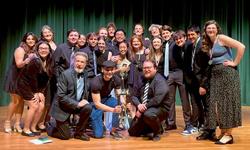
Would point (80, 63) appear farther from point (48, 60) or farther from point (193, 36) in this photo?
point (193, 36)

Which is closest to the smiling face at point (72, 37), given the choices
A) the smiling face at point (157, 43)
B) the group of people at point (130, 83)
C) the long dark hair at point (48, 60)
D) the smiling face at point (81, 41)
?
the group of people at point (130, 83)

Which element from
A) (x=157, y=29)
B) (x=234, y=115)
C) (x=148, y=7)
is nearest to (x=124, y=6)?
(x=148, y=7)

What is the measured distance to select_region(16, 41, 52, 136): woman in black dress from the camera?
4539 millimetres

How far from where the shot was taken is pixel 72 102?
4.35 metres

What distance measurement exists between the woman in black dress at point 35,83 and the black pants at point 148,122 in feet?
3.64

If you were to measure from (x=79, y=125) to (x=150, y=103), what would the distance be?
0.82 metres

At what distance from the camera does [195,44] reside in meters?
4.75

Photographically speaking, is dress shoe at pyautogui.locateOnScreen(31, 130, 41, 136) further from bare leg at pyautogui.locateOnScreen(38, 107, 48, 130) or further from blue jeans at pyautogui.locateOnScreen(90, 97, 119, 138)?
blue jeans at pyautogui.locateOnScreen(90, 97, 119, 138)

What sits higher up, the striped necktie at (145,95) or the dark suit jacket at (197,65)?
the dark suit jacket at (197,65)

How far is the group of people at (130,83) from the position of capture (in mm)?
4184

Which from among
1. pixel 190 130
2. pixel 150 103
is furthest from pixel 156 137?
pixel 190 130

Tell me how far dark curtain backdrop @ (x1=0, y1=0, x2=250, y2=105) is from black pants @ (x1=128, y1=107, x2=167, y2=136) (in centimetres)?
356

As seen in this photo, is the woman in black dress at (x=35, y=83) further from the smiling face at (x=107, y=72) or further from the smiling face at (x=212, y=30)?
the smiling face at (x=212, y=30)

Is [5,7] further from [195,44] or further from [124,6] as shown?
[195,44]
